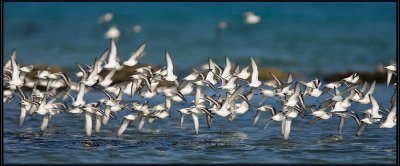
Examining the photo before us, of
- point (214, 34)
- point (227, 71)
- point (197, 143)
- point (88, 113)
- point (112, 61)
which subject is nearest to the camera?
point (197, 143)

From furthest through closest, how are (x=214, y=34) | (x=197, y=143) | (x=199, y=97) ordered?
(x=214, y=34)
(x=199, y=97)
(x=197, y=143)

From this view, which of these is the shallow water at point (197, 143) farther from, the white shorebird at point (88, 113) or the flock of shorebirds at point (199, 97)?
the flock of shorebirds at point (199, 97)

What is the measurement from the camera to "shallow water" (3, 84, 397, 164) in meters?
14.1

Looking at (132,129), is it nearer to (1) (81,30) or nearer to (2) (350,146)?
(2) (350,146)

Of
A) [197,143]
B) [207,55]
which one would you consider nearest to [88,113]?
[197,143]

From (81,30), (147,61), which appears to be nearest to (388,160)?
(147,61)

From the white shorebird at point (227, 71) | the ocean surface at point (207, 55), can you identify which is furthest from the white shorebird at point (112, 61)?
the white shorebird at point (227, 71)

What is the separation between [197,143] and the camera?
51.2 feet

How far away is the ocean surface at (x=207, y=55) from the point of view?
47.9 feet

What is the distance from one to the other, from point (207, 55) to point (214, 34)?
283 inches

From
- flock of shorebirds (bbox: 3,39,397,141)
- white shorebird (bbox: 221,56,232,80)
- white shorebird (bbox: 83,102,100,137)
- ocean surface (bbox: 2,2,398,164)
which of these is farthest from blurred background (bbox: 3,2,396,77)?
white shorebird (bbox: 83,102,100,137)

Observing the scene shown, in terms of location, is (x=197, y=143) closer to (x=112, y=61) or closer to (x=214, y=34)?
(x=112, y=61)

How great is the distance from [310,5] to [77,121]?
39.5 m

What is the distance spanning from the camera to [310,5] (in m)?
56.5
